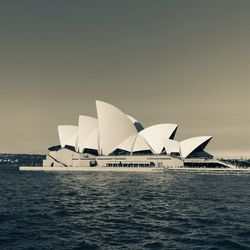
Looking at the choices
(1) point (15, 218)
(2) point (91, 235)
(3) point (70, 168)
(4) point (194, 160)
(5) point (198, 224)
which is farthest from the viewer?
(3) point (70, 168)

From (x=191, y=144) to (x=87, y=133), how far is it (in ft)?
130

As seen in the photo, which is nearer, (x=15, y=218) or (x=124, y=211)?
(x=15, y=218)

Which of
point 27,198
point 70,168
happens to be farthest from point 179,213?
point 70,168

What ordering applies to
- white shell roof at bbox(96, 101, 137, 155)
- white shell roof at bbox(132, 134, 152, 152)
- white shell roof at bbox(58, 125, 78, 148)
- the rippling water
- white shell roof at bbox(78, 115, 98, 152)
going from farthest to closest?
white shell roof at bbox(58, 125, 78, 148), white shell roof at bbox(78, 115, 98, 152), white shell roof at bbox(132, 134, 152, 152), white shell roof at bbox(96, 101, 137, 155), the rippling water

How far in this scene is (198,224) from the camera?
32.8 meters

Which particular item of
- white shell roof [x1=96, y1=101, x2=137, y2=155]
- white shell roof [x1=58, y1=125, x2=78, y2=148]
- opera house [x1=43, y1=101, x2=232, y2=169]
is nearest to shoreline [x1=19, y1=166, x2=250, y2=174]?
opera house [x1=43, y1=101, x2=232, y2=169]

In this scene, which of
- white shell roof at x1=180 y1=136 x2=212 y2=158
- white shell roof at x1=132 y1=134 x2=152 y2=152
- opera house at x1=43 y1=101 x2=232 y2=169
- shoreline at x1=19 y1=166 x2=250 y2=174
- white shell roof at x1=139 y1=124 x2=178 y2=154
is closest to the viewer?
shoreline at x1=19 y1=166 x2=250 y2=174

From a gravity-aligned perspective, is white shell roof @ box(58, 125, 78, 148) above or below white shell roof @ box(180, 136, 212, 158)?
above

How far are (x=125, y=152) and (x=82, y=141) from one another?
1689cm

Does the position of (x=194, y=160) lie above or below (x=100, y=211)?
above

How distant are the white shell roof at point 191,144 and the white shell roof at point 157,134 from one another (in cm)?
713

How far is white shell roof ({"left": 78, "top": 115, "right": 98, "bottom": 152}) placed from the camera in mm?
141375

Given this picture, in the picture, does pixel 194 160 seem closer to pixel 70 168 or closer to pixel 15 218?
pixel 70 168

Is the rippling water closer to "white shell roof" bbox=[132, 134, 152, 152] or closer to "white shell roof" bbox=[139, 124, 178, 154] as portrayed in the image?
"white shell roof" bbox=[139, 124, 178, 154]
